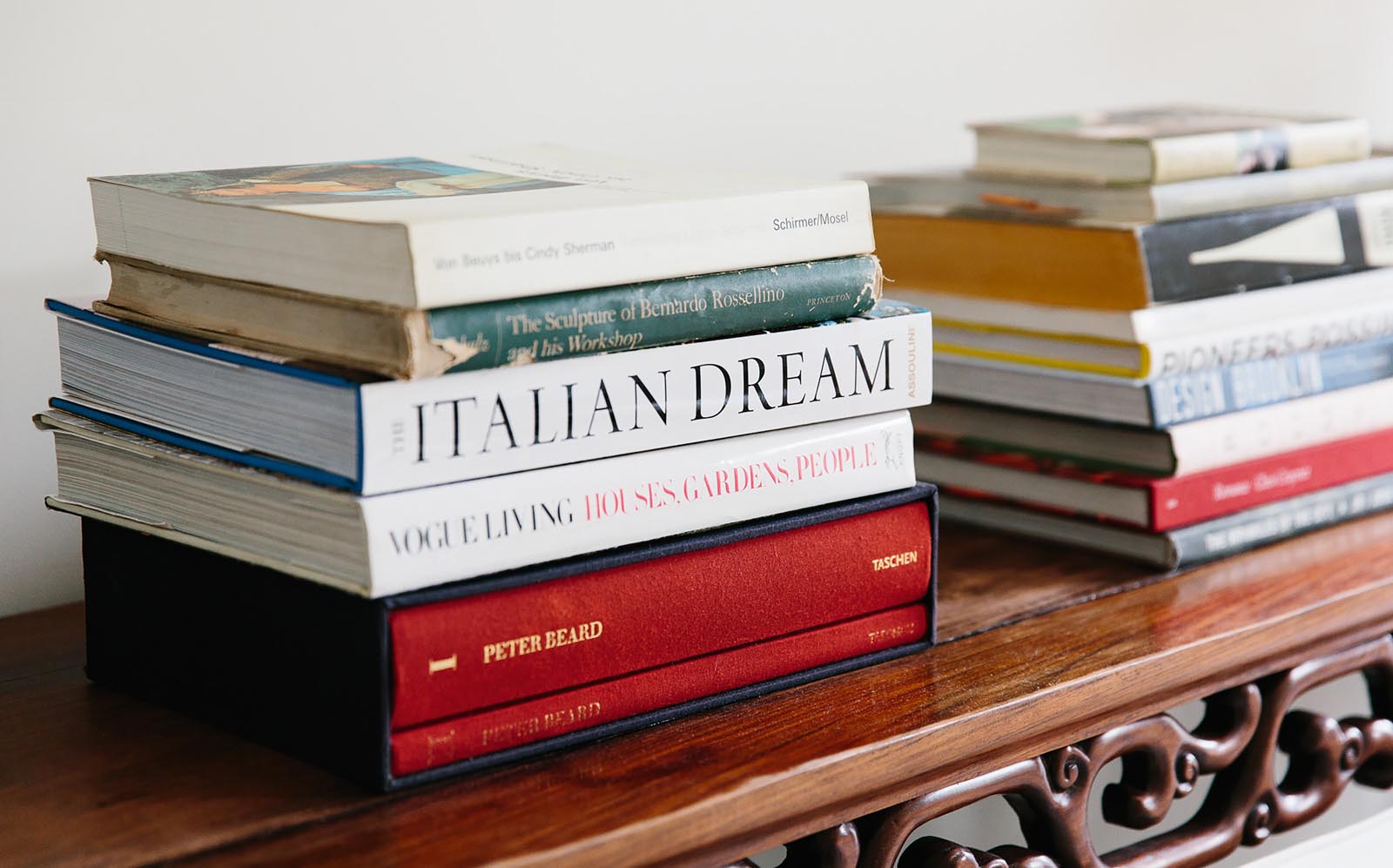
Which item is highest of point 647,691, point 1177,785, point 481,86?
point 481,86

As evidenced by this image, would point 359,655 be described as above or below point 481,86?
below

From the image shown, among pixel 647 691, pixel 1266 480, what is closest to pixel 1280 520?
pixel 1266 480

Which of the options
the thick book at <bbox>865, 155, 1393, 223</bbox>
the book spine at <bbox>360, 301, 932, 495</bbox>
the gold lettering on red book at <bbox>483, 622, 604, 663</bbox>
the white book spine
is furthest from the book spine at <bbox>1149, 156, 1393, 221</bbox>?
the gold lettering on red book at <bbox>483, 622, 604, 663</bbox>

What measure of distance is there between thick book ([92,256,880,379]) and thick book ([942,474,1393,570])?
0.86 feet

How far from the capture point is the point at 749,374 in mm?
569

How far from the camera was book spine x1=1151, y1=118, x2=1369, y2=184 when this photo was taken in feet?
2.54

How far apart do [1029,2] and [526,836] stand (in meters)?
0.79

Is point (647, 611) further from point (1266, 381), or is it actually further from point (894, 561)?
point (1266, 381)

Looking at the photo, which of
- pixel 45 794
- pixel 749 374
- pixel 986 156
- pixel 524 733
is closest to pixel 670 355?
pixel 749 374

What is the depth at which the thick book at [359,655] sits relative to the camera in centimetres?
51

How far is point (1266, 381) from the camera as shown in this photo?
809mm

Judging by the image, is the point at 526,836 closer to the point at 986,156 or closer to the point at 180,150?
the point at 180,150

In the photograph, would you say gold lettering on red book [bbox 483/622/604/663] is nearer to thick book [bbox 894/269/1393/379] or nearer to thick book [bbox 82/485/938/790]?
thick book [bbox 82/485/938/790]

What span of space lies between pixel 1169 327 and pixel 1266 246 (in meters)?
0.09
